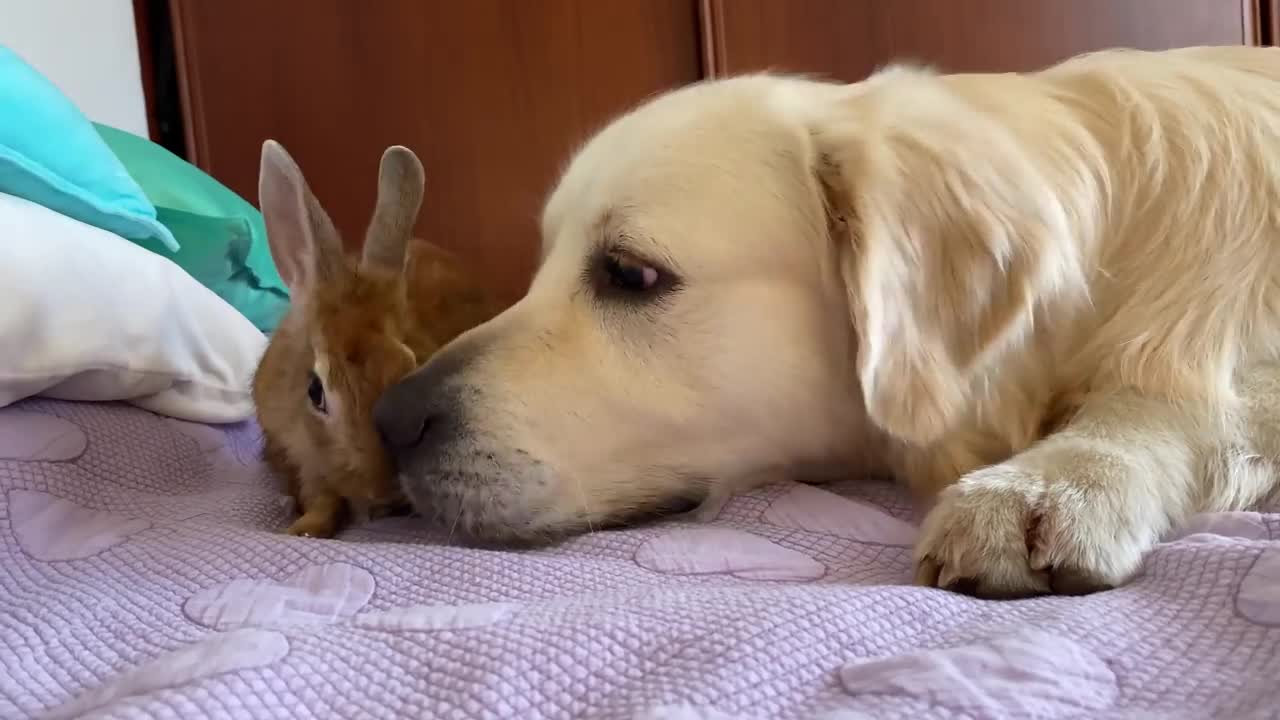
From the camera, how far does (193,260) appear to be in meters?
1.61

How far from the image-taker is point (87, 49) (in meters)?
2.24

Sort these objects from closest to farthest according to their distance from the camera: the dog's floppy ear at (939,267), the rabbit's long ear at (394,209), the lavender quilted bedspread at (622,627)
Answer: the lavender quilted bedspread at (622,627), the dog's floppy ear at (939,267), the rabbit's long ear at (394,209)

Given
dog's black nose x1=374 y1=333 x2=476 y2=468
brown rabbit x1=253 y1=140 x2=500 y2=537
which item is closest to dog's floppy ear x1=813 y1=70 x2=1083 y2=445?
dog's black nose x1=374 y1=333 x2=476 y2=468

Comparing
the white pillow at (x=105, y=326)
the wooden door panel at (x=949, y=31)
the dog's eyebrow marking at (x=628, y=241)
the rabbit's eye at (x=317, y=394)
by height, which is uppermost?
the wooden door panel at (x=949, y=31)

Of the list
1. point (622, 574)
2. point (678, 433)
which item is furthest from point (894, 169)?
point (622, 574)

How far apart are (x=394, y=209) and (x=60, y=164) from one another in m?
0.51

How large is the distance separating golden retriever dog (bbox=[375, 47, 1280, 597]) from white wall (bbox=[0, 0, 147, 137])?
5.04 feet

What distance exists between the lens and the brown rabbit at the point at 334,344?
1.06 metres

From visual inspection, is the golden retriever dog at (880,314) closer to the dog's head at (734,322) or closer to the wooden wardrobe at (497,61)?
the dog's head at (734,322)

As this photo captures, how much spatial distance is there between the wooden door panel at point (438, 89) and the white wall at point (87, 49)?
139 mm

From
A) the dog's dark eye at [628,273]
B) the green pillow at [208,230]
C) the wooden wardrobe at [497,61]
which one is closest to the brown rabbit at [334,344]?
the dog's dark eye at [628,273]

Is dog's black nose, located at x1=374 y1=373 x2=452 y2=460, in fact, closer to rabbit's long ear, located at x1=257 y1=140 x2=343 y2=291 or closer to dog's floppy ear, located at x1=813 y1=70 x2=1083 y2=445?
rabbit's long ear, located at x1=257 y1=140 x2=343 y2=291

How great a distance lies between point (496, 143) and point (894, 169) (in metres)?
1.70

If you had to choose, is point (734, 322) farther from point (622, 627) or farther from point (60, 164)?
point (60, 164)
